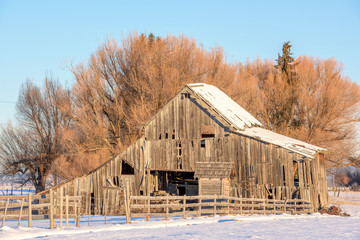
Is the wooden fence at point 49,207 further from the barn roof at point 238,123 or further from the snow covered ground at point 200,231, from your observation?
the barn roof at point 238,123

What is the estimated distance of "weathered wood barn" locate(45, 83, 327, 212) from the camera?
24422 mm

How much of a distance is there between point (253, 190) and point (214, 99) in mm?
6789

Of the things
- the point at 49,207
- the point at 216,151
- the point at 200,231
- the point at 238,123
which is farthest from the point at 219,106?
the point at 49,207

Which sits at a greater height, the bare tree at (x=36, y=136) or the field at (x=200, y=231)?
the bare tree at (x=36, y=136)

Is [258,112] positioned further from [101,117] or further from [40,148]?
[40,148]

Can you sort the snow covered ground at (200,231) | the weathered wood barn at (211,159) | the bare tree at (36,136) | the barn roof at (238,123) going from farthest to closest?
the bare tree at (36,136)
the barn roof at (238,123)
the weathered wood barn at (211,159)
the snow covered ground at (200,231)

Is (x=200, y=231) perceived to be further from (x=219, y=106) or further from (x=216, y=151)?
(x=219, y=106)

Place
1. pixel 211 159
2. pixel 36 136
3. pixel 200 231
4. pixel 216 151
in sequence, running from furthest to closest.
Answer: pixel 36 136, pixel 211 159, pixel 216 151, pixel 200 231

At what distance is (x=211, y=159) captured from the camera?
26.7m

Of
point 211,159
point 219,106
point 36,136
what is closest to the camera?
point 211,159

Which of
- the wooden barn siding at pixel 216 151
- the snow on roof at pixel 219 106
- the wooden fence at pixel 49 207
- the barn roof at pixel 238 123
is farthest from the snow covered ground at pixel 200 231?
the snow on roof at pixel 219 106

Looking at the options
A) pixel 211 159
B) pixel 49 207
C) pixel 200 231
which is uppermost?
pixel 211 159

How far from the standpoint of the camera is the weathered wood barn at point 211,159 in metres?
24.4

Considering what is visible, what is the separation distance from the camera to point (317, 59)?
1820 inches
